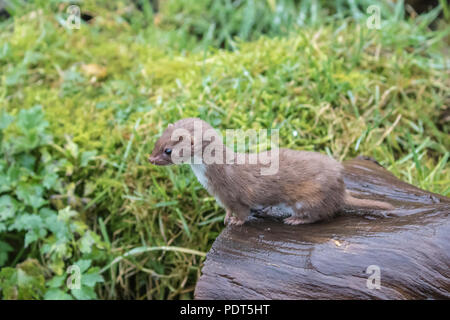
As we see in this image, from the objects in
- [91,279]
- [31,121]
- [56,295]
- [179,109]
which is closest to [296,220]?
[91,279]

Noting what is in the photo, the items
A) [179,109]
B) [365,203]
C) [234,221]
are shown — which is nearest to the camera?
[365,203]

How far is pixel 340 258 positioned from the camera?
8.45 ft

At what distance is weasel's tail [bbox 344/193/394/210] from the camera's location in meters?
2.93

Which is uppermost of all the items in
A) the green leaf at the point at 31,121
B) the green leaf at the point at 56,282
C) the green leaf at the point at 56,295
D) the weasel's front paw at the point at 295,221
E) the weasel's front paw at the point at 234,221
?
the green leaf at the point at 31,121

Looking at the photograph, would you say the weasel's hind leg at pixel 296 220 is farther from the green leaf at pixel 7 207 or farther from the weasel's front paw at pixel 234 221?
the green leaf at pixel 7 207

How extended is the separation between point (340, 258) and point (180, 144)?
1103 millimetres

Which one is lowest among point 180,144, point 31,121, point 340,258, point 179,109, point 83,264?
point 83,264

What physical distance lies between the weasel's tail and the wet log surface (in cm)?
4

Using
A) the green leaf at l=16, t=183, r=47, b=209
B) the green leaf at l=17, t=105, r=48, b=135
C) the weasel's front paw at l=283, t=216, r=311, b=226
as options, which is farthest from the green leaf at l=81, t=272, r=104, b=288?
the weasel's front paw at l=283, t=216, r=311, b=226

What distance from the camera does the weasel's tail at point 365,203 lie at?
2.93m

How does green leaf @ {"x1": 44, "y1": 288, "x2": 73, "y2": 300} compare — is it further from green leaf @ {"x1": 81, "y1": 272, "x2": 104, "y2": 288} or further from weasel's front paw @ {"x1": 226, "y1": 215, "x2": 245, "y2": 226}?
weasel's front paw @ {"x1": 226, "y1": 215, "x2": 245, "y2": 226}

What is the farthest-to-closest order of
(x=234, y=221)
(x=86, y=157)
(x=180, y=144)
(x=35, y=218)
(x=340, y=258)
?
1. (x=86, y=157)
2. (x=35, y=218)
3. (x=234, y=221)
4. (x=180, y=144)
5. (x=340, y=258)

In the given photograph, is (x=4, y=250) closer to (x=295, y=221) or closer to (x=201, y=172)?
(x=201, y=172)

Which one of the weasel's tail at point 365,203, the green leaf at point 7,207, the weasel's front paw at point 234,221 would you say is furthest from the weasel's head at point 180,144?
the green leaf at point 7,207
